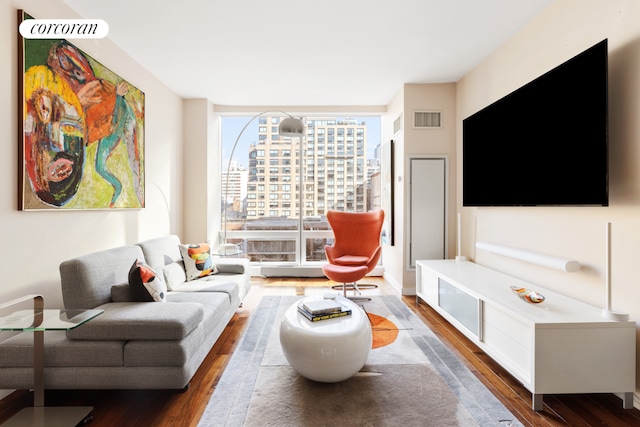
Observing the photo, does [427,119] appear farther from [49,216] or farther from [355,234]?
[49,216]

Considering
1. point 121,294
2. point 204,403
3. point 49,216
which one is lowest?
point 204,403

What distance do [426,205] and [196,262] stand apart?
112 inches

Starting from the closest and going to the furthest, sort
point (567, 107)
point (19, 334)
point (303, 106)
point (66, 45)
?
1. point (19, 334)
2. point (567, 107)
3. point (66, 45)
4. point (303, 106)

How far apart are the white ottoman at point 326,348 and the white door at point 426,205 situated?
2362 mm

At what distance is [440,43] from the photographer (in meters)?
3.28

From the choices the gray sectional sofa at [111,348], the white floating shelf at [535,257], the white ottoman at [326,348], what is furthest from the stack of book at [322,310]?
the white floating shelf at [535,257]

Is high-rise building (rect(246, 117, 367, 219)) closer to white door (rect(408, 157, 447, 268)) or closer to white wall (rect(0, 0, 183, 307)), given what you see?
white door (rect(408, 157, 447, 268))

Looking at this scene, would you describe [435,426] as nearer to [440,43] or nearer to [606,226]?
[606,226]

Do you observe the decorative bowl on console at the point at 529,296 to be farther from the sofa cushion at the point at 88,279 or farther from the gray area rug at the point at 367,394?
the sofa cushion at the point at 88,279

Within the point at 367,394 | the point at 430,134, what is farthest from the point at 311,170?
the point at 367,394

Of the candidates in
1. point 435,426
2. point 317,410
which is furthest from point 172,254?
point 435,426

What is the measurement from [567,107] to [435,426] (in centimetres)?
219

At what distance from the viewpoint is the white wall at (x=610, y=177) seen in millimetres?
1994

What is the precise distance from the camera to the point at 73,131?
8.62 ft
